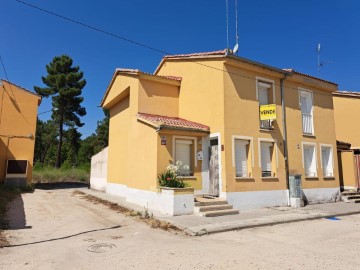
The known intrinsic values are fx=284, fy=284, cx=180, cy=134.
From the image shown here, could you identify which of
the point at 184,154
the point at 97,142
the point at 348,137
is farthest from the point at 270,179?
the point at 97,142

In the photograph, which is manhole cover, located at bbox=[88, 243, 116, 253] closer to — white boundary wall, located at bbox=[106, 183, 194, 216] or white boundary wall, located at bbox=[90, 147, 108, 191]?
white boundary wall, located at bbox=[106, 183, 194, 216]

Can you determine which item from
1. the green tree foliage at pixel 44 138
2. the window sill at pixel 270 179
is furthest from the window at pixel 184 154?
the green tree foliage at pixel 44 138

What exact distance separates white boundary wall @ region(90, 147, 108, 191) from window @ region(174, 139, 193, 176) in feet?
32.3

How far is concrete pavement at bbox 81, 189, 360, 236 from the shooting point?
865cm

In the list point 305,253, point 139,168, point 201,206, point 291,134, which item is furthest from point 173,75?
point 305,253

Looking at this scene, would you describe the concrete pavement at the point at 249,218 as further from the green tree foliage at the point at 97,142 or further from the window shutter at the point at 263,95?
the green tree foliage at the point at 97,142

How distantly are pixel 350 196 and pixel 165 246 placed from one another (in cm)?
1340

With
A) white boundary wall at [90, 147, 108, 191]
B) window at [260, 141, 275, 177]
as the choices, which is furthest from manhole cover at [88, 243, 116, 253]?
white boundary wall at [90, 147, 108, 191]

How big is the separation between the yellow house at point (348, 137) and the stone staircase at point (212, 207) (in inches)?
418

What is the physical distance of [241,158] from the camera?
503 inches

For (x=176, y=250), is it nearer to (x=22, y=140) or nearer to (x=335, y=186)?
(x=335, y=186)

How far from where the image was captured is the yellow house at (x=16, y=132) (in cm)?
2070

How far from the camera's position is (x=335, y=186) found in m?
15.7

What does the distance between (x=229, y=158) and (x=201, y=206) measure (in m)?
2.41
